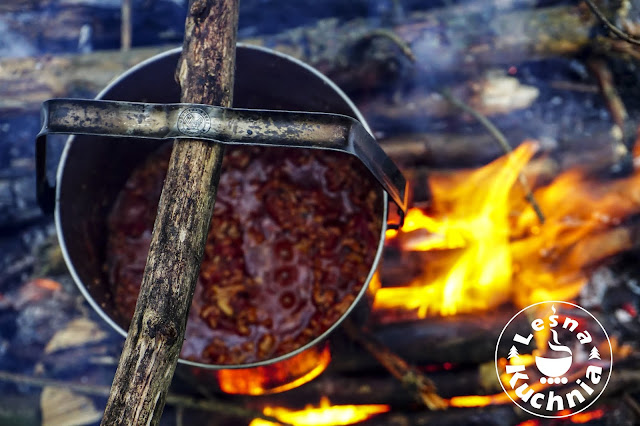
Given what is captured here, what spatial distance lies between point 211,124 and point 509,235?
2360 mm

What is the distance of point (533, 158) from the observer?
3316mm

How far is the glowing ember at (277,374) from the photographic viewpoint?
2.47 metres

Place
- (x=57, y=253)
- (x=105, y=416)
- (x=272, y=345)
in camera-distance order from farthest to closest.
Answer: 1. (x=57, y=253)
2. (x=272, y=345)
3. (x=105, y=416)

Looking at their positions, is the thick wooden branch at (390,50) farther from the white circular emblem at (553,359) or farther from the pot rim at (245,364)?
the white circular emblem at (553,359)

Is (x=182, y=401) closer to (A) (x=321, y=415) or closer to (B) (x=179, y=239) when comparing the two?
(A) (x=321, y=415)

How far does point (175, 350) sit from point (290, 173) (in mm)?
1426

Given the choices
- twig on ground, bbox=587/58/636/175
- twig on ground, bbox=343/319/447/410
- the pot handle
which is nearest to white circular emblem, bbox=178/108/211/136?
the pot handle

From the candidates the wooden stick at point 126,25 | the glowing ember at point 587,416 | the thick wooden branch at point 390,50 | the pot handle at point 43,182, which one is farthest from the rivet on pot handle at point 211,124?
the glowing ember at point 587,416

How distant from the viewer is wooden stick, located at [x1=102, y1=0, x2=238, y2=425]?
57.2 inches

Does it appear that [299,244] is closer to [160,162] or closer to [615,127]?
[160,162]

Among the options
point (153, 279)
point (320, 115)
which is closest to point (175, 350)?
point (153, 279)

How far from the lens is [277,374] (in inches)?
99.0

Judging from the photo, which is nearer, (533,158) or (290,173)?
(290,173)

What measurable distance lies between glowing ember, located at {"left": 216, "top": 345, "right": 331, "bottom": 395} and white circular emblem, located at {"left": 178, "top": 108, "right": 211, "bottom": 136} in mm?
1294
